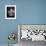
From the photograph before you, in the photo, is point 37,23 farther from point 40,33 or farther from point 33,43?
point 33,43

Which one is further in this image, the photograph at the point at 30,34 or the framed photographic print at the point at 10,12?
the framed photographic print at the point at 10,12

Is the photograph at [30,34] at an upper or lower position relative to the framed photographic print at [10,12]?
lower

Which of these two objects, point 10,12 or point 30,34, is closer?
point 30,34

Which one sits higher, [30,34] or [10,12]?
[10,12]

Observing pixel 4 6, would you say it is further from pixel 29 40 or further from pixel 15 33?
pixel 29 40

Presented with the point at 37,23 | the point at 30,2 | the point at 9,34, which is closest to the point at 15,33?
the point at 9,34

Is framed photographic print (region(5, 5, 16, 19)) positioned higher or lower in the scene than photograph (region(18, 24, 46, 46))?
higher

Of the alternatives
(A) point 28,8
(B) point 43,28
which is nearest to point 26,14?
(A) point 28,8

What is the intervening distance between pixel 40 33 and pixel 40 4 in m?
0.89

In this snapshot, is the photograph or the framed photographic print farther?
the framed photographic print

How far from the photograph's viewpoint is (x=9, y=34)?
390 cm

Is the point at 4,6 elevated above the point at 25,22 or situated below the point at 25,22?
above

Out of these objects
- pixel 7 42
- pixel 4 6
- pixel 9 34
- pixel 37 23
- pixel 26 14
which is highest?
pixel 4 6

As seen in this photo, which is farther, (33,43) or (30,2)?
(30,2)
